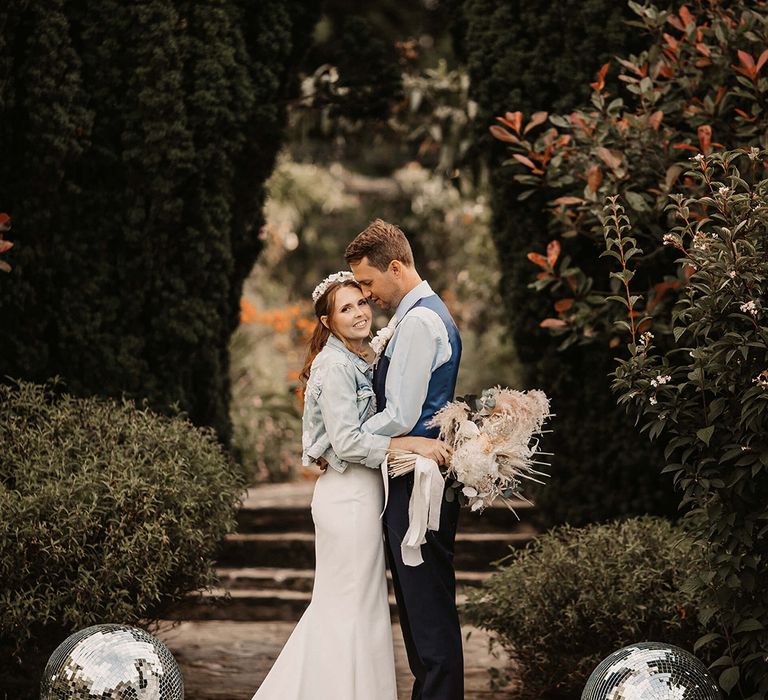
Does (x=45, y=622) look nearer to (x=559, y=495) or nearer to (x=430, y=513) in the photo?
(x=430, y=513)

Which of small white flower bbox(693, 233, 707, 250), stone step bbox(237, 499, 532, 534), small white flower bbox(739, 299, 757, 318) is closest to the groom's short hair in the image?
small white flower bbox(693, 233, 707, 250)

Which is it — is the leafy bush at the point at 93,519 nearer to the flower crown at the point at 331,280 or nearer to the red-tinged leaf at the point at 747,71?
the flower crown at the point at 331,280

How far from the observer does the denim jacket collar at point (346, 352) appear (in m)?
4.27

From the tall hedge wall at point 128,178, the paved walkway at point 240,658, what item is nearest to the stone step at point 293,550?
the paved walkway at point 240,658

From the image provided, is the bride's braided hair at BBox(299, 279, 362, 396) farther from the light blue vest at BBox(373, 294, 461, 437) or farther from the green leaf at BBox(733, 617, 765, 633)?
the green leaf at BBox(733, 617, 765, 633)

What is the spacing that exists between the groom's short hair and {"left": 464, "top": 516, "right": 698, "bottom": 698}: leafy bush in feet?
5.98

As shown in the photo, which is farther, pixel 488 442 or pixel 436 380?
pixel 436 380

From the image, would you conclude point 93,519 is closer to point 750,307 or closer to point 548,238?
point 750,307

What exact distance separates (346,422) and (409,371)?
1.06ft

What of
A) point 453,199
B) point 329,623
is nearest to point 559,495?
point 329,623

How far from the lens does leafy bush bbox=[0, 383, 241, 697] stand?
15.2ft

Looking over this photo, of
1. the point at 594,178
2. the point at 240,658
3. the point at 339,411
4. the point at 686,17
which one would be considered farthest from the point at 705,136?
the point at 240,658

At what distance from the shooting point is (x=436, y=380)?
4199 millimetres

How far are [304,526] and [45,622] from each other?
337 centimetres
